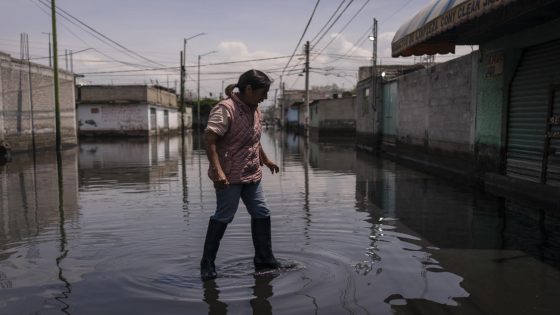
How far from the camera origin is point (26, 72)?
2338 centimetres

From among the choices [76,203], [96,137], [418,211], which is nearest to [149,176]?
[76,203]

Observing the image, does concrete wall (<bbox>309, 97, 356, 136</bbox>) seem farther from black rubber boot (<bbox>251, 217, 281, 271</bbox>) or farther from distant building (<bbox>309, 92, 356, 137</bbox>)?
black rubber boot (<bbox>251, 217, 281, 271</bbox>)

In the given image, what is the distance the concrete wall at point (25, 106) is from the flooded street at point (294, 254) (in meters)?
13.1

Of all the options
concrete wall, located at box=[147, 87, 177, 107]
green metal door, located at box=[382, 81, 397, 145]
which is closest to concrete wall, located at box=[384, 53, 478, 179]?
green metal door, located at box=[382, 81, 397, 145]

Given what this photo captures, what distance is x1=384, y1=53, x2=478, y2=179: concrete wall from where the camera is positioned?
11.3 metres

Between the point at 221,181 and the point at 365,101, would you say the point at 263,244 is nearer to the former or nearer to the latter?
the point at 221,181

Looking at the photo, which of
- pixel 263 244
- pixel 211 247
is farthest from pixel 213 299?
pixel 263 244

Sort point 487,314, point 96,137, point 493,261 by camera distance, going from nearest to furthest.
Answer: point 487,314 → point 493,261 → point 96,137

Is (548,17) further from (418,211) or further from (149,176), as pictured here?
(149,176)

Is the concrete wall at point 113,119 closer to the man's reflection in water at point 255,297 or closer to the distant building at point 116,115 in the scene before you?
the distant building at point 116,115

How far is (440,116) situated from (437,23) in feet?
17.6

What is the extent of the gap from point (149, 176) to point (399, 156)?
845cm

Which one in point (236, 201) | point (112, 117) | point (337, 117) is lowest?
point (236, 201)

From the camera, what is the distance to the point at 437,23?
27.5ft
